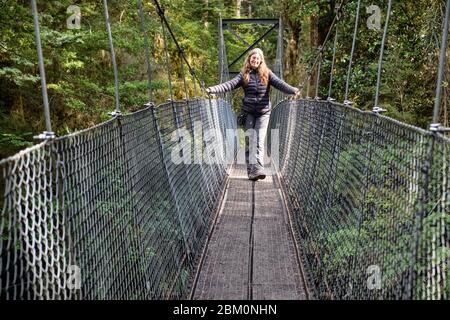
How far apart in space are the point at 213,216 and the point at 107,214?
2522 millimetres

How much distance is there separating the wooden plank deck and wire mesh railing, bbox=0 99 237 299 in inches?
4.7

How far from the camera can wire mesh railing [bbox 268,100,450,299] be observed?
161cm

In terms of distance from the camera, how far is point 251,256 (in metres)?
3.49

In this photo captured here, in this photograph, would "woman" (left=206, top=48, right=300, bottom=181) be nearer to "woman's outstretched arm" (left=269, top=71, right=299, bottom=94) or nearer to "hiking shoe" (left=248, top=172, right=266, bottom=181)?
"woman's outstretched arm" (left=269, top=71, right=299, bottom=94)

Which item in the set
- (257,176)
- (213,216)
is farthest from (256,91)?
(213,216)

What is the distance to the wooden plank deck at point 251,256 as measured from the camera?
2.90 meters

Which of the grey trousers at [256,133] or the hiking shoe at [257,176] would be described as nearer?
the grey trousers at [256,133]

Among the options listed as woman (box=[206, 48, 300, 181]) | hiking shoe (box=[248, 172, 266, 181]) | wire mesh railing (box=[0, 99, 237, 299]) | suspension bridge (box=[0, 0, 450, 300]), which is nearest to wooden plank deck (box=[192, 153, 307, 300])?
suspension bridge (box=[0, 0, 450, 300])

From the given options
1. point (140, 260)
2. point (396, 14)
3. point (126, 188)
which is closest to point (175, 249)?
point (140, 260)

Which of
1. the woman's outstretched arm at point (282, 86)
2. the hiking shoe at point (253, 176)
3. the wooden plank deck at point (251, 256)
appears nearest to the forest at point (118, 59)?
the woman's outstretched arm at point (282, 86)

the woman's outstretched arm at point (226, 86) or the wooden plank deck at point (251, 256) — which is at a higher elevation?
the woman's outstretched arm at point (226, 86)

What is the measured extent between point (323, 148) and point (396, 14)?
372 cm

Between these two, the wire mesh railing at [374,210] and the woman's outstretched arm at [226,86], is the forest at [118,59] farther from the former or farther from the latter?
the wire mesh railing at [374,210]
